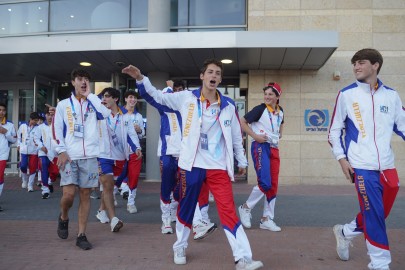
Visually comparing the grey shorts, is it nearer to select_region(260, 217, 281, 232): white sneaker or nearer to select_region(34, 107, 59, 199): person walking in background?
select_region(260, 217, 281, 232): white sneaker

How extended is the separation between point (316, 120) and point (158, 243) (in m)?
8.13

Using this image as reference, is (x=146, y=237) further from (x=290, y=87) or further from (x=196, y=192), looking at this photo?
(x=290, y=87)

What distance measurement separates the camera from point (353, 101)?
13.3 ft

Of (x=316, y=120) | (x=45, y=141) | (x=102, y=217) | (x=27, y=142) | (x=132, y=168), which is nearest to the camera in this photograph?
(x=102, y=217)

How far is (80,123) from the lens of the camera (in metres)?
5.18

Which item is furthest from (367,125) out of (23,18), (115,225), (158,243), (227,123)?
(23,18)

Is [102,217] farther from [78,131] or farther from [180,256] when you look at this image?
[180,256]

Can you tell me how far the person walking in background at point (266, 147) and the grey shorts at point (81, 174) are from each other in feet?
7.29

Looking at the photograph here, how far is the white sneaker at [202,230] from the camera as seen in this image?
529 centimetres

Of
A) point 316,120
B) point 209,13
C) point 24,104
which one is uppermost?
point 209,13

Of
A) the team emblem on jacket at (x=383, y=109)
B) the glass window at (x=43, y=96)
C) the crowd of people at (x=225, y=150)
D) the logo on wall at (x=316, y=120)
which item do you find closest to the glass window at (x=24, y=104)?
the glass window at (x=43, y=96)

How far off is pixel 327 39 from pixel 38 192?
8.20m

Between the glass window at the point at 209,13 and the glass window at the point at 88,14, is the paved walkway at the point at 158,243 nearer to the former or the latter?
the glass window at the point at 209,13

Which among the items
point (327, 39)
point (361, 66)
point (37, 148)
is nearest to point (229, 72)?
point (327, 39)
